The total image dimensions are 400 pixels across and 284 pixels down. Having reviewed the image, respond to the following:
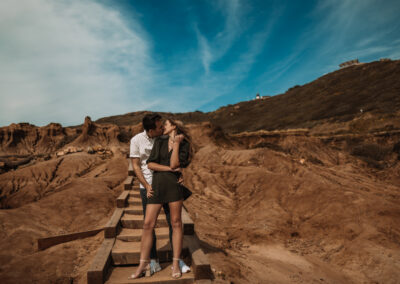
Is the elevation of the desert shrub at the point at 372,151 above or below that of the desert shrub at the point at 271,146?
below

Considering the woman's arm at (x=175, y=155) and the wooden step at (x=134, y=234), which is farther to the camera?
the wooden step at (x=134, y=234)

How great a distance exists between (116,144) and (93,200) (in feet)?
57.5

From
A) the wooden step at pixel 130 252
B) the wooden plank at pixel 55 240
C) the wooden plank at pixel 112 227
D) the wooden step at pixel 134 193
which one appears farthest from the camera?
the wooden step at pixel 134 193

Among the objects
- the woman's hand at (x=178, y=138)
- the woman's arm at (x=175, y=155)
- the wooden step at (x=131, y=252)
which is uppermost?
the woman's hand at (x=178, y=138)

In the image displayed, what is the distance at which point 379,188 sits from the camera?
11.3 meters

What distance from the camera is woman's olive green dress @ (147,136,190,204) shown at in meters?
2.98

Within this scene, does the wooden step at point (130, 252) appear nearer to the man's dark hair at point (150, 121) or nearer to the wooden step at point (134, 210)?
the wooden step at point (134, 210)

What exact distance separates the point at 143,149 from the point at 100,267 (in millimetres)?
1762

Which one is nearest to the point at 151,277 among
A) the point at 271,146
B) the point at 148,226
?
the point at 148,226

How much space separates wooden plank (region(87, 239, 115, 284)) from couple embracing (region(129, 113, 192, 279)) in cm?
40

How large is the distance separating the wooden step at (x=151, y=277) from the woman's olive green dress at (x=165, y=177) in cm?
110

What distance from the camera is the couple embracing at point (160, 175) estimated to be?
2.98m

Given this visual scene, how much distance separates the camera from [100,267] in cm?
310

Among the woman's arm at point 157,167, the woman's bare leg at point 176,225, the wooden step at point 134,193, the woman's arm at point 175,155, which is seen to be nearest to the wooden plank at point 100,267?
the woman's bare leg at point 176,225
